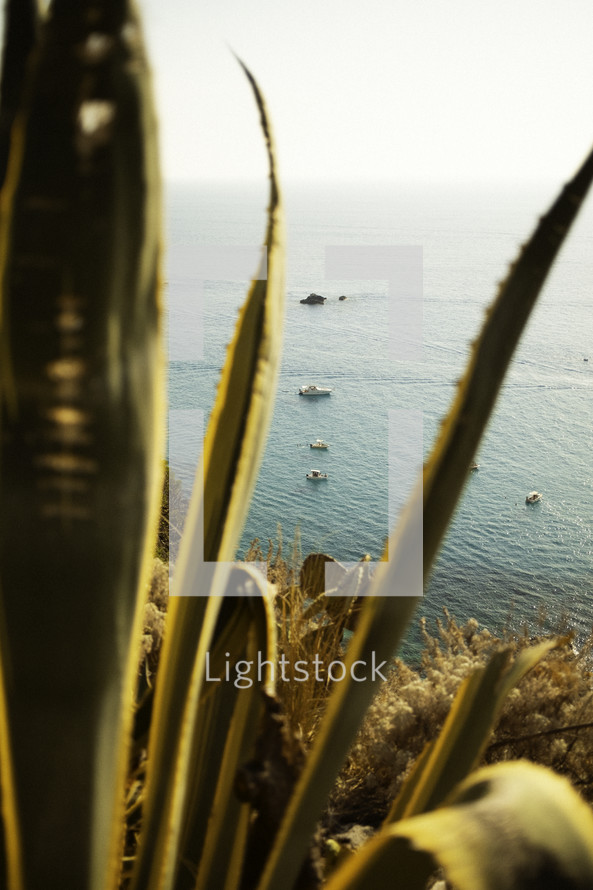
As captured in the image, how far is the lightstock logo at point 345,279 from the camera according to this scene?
27.8 feet

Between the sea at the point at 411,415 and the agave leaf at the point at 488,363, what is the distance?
2.17 m

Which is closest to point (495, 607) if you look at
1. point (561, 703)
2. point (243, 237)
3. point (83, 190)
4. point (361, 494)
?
point (361, 494)

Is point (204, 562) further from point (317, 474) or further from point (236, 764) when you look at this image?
point (317, 474)

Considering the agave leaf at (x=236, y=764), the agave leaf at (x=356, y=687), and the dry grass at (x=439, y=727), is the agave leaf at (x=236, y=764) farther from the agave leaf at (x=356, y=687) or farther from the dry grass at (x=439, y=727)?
the dry grass at (x=439, y=727)

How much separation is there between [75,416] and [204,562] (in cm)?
21

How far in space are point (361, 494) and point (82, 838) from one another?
11172 millimetres

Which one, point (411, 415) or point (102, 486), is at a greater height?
point (102, 486)

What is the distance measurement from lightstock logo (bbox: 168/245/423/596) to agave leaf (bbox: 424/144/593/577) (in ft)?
8.55

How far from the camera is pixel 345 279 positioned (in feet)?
69.4

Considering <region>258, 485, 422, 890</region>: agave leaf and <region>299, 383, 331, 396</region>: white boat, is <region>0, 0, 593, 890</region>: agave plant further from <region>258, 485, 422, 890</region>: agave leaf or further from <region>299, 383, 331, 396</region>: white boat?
<region>299, 383, 331, 396</region>: white boat

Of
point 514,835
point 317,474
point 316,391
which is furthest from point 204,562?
point 316,391

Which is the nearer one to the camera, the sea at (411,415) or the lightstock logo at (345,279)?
the lightstock logo at (345,279)

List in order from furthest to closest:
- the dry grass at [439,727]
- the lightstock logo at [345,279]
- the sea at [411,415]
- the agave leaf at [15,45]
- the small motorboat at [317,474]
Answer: the small motorboat at [317,474] → the sea at [411,415] → the lightstock logo at [345,279] → the dry grass at [439,727] → the agave leaf at [15,45]

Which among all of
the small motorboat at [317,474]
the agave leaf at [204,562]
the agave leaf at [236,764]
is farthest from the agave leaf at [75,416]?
the small motorboat at [317,474]
